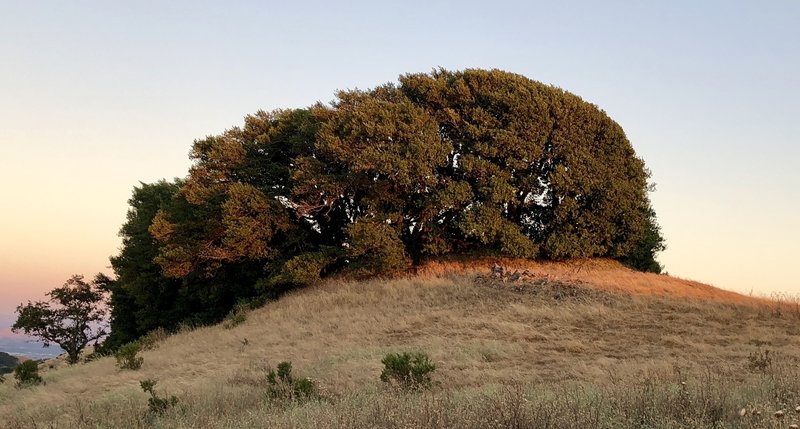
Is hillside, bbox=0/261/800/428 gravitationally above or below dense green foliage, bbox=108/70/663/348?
below

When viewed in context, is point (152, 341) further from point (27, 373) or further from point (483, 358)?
point (483, 358)

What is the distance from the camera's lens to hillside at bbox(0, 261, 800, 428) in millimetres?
6422

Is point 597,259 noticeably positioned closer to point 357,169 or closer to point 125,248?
point 357,169

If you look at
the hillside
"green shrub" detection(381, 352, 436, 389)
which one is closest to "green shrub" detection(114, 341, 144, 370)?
the hillside

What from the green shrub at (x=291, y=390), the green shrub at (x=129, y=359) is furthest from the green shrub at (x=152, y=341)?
the green shrub at (x=291, y=390)

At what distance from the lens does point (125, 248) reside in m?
40.2

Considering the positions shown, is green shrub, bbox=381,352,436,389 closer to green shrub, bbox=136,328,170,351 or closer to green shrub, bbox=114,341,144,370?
green shrub, bbox=114,341,144,370

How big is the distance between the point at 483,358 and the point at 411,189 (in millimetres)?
15180

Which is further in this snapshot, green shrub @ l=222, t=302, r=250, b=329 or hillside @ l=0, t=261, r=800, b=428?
green shrub @ l=222, t=302, r=250, b=329

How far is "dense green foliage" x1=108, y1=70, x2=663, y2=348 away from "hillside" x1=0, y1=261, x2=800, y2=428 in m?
2.12

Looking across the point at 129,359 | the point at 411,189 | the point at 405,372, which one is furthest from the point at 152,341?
the point at 405,372

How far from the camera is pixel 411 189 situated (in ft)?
96.9

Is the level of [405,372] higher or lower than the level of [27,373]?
higher

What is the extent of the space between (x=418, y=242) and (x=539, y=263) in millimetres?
6399
